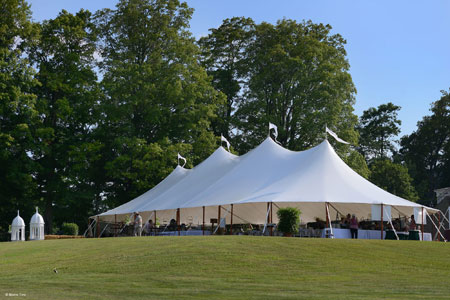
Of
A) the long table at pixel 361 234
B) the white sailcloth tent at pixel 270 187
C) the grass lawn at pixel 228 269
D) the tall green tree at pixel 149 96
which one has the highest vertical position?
the tall green tree at pixel 149 96

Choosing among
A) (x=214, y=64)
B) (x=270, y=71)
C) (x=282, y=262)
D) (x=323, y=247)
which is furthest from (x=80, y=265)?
(x=214, y=64)

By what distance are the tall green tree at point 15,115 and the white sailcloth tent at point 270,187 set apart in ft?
17.9

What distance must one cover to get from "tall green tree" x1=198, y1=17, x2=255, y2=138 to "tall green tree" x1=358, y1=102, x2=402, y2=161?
19684 millimetres

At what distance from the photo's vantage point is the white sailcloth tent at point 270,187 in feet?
69.1

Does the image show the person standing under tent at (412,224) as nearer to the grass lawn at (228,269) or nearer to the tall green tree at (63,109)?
the grass lawn at (228,269)

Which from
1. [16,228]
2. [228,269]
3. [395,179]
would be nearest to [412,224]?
[228,269]

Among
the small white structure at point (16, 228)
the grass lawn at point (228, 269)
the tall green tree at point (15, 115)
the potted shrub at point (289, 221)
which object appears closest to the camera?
the grass lawn at point (228, 269)

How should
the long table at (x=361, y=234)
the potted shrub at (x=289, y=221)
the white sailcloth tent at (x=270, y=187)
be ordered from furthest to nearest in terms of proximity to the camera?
the white sailcloth tent at (x=270, y=187)
the long table at (x=361, y=234)
the potted shrub at (x=289, y=221)

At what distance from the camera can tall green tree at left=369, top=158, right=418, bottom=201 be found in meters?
47.4

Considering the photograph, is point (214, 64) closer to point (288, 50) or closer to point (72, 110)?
point (288, 50)

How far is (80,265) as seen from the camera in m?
14.6

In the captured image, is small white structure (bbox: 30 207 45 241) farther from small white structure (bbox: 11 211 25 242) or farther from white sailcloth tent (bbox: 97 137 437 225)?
white sailcloth tent (bbox: 97 137 437 225)

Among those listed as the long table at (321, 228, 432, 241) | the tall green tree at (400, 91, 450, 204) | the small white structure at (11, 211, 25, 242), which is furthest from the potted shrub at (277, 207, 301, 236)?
the tall green tree at (400, 91, 450, 204)

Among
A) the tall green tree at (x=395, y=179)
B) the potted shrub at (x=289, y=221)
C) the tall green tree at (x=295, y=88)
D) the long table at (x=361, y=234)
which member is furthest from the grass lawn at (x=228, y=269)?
the tall green tree at (x=395, y=179)
